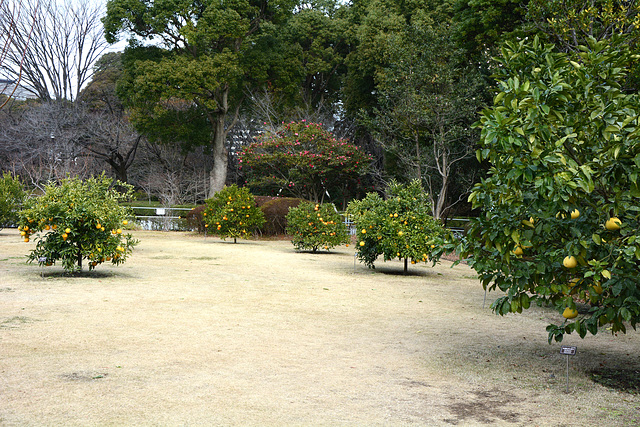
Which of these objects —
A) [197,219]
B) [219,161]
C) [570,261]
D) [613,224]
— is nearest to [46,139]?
[219,161]

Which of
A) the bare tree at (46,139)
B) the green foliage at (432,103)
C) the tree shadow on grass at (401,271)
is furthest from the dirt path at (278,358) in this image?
the bare tree at (46,139)

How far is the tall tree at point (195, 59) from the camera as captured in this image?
25016 millimetres

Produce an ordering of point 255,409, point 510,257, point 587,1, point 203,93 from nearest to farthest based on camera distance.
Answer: point 255,409 < point 510,257 < point 587,1 < point 203,93

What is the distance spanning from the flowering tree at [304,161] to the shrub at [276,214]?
10.2 ft

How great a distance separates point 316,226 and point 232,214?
3.28m

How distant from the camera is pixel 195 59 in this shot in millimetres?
26250

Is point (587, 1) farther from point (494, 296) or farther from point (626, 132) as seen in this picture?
point (626, 132)

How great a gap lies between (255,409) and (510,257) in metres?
2.28

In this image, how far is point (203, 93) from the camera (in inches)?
1043

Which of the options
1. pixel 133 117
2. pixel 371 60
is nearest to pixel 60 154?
pixel 133 117

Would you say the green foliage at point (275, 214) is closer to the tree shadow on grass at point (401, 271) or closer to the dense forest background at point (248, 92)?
the dense forest background at point (248, 92)

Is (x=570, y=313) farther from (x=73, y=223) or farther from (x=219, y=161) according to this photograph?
(x=219, y=161)

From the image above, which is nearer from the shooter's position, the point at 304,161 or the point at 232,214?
the point at 232,214

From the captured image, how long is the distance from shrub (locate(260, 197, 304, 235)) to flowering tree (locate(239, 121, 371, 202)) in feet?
10.2
